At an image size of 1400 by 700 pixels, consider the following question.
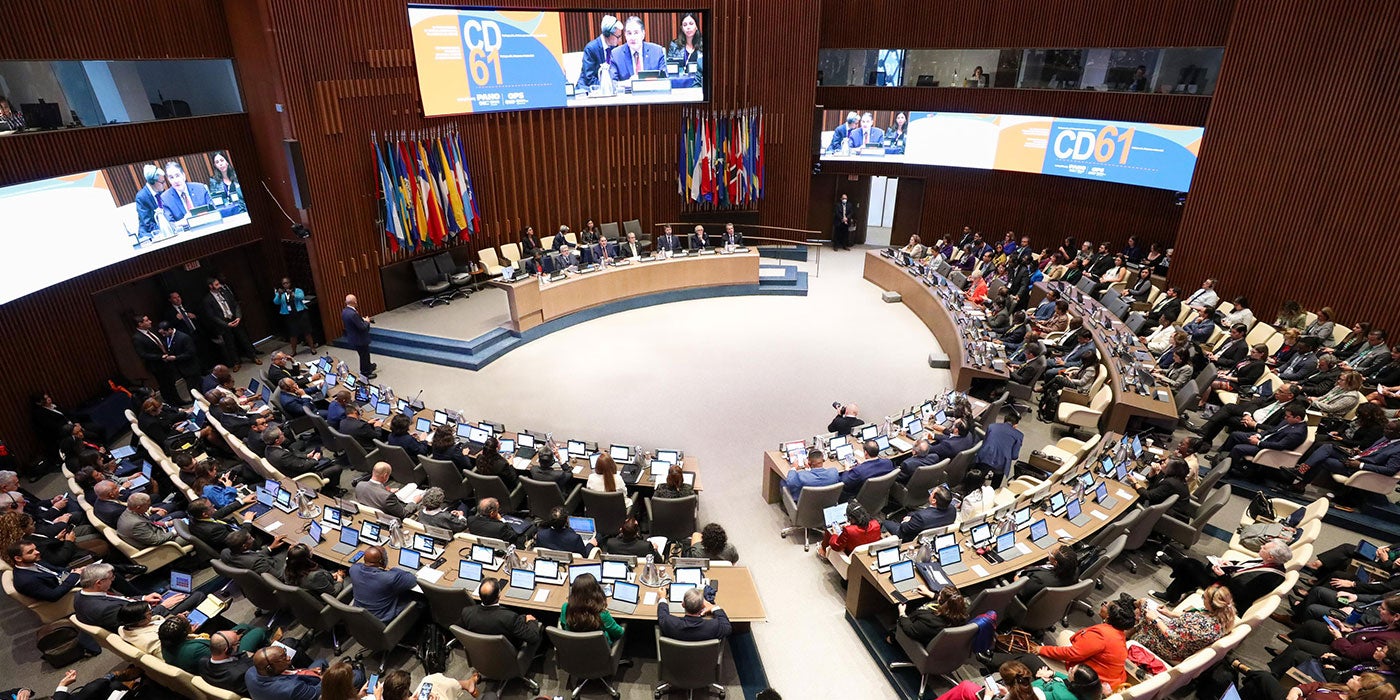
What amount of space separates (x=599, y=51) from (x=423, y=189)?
15.6 feet

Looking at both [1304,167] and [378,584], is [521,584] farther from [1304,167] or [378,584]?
[1304,167]

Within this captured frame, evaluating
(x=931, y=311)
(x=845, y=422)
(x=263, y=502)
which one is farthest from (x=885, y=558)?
(x=931, y=311)

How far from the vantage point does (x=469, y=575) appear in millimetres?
5840

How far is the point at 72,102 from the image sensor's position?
8906 millimetres

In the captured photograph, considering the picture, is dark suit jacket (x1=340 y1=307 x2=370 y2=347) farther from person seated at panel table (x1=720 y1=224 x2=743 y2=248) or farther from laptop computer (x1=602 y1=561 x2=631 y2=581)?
person seated at panel table (x1=720 y1=224 x2=743 y2=248)

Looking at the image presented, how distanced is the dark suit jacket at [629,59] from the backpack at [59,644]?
12722 millimetres

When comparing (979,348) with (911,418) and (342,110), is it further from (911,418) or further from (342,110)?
(342,110)

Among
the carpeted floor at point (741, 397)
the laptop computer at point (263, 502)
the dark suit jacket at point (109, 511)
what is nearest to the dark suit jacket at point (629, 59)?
the carpeted floor at point (741, 397)

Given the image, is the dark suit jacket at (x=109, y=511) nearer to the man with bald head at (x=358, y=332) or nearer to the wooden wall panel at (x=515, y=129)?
the man with bald head at (x=358, y=332)

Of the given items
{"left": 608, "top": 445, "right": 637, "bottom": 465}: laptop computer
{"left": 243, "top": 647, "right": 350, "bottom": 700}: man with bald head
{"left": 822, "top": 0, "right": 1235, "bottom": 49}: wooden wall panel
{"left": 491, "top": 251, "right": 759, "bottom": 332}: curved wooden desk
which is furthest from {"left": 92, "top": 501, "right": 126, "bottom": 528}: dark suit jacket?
{"left": 822, "top": 0, "right": 1235, "bottom": 49}: wooden wall panel

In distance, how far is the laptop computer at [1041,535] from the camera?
247 inches

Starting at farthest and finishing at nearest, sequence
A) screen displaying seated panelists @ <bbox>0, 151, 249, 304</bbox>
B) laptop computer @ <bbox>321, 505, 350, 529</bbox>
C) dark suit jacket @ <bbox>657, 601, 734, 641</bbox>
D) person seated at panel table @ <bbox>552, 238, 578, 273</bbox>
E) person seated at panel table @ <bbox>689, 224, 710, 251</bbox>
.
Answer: person seated at panel table @ <bbox>689, 224, 710, 251</bbox> → person seated at panel table @ <bbox>552, 238, 578, 273</bbox> → screen displaying seated panelists @ <bbox>0, 151, 249, 304</bbox> → laptop computer @ <bbox>321, 505, 350, 529</bbox> → dark suit jacket @ <bbox>657, 601, 734, 641</bbox>

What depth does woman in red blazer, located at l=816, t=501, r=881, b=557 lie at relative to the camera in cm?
647

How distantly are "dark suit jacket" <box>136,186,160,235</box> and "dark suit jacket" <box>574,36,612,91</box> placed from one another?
7.88 meters
